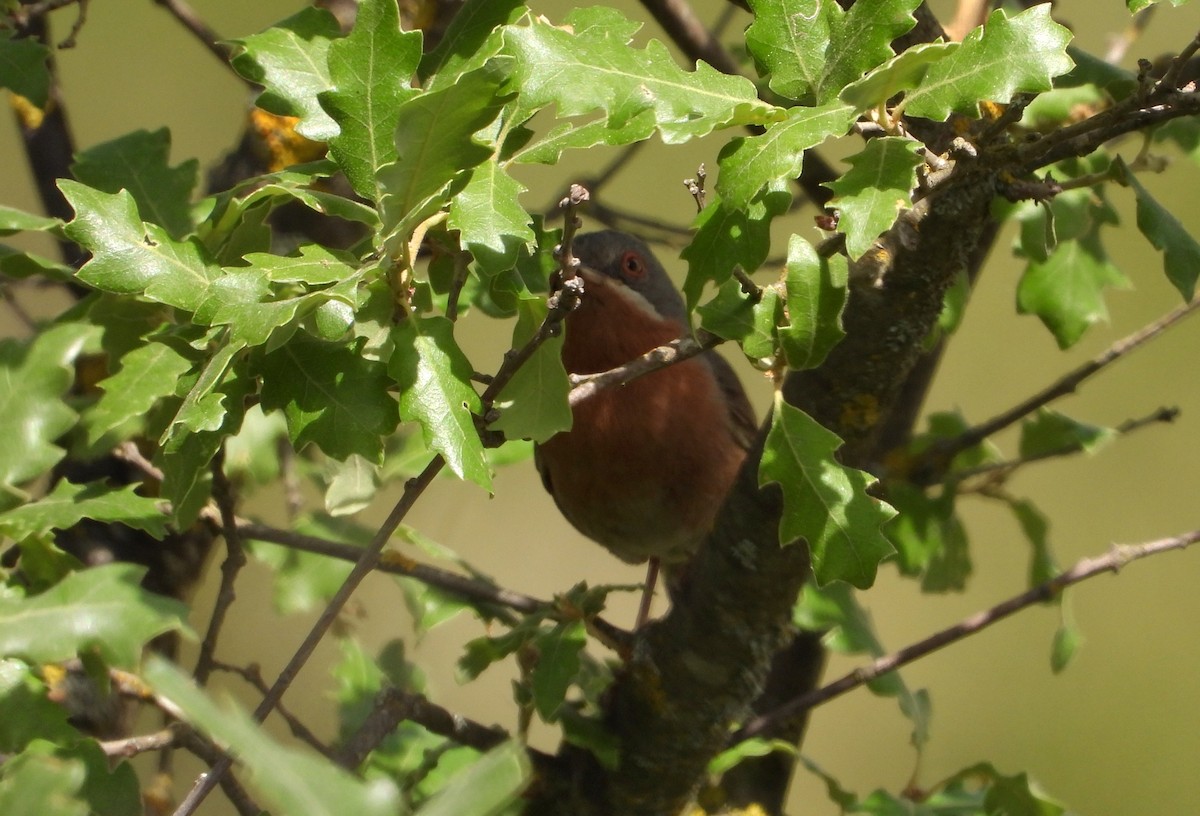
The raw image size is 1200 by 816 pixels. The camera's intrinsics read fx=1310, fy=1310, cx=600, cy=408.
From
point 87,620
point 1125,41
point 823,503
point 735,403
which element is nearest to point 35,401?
point 87,620

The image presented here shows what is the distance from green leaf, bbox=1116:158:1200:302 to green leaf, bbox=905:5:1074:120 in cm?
42

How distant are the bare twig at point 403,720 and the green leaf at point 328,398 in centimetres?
52

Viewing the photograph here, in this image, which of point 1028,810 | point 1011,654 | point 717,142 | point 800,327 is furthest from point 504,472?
point 800,327

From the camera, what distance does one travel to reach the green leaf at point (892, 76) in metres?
1.44

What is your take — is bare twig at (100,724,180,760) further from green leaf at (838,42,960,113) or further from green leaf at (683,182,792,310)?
green leaf at (838,42,960,113)

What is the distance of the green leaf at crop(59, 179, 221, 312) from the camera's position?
1615 millimetres

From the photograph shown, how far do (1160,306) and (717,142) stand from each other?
2.03 metres

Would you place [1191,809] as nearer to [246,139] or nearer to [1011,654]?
[1011,654]

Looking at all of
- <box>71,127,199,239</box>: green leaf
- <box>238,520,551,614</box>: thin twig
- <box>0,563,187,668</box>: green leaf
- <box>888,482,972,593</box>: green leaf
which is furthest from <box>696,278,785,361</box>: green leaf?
<box>888,482,972,593</box>: green leaf

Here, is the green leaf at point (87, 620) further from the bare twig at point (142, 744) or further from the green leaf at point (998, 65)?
the green leaf at point (998, 65)

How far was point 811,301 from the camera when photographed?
164 centimetres

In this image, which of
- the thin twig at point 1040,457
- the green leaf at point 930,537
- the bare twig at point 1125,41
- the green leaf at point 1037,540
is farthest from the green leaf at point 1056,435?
the bare twig at point 1125,41

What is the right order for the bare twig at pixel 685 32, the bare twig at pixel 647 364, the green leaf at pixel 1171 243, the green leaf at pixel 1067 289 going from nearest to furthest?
the bare twig at pixel 647 364 < the green leaf at pixel 1171 243 < the green leaf at pixel 1067 289 < the bare twig at pixel 685 32

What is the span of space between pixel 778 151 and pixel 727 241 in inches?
7.3
